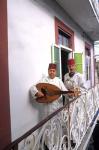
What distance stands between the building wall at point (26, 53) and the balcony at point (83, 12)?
3.86ft

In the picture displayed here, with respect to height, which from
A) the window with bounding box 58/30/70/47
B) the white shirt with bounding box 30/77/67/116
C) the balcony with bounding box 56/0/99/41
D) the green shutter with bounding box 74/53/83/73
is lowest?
the white shirt with bounding box 30/77/67/116

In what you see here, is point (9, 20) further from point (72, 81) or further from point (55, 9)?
point (55, 9)

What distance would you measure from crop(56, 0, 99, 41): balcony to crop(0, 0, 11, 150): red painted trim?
3.40m

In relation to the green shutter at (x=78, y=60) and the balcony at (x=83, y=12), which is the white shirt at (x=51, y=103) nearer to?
the balcony at (x=83, y=12)

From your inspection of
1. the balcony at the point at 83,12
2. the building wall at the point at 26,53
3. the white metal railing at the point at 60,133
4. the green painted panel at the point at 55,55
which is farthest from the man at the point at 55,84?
the balcony at the point at 83,12

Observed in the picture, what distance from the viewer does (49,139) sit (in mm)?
3504

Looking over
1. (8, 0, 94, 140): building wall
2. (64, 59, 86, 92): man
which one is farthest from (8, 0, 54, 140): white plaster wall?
(64, 59, 86, 92): man

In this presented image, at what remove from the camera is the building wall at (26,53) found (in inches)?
173

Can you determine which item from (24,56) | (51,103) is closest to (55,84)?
(51,103)

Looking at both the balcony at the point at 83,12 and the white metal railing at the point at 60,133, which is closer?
the white metal railing at the point at 60,133

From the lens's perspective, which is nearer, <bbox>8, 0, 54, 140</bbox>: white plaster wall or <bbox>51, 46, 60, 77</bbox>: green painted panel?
<bbox>8, 0, 54, 140</bbox>: white plaster wall

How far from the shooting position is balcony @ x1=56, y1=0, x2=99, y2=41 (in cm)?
739

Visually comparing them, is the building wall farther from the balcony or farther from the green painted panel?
the balcony

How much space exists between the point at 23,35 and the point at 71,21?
14.6 feet
